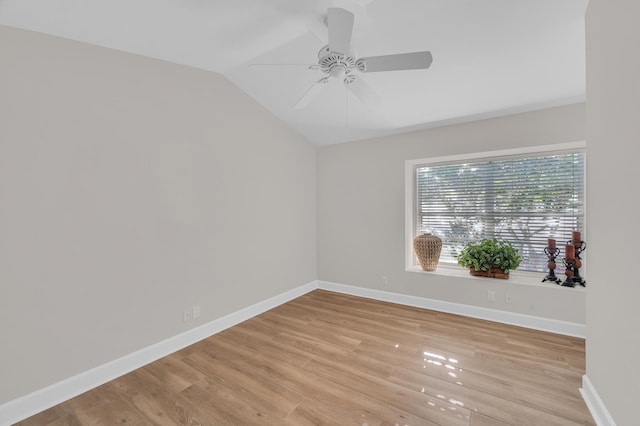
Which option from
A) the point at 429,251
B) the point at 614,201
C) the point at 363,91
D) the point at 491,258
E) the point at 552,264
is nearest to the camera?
the point at 614,201

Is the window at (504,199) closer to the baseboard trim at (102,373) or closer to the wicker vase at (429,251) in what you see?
the wicker vase at (429,251)

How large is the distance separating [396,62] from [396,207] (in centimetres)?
217

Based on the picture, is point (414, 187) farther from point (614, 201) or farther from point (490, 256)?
point (614, 201)

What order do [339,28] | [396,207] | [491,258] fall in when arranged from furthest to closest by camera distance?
[396,207], [491,258], [339,28]

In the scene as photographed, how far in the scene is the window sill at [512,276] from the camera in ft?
9.01

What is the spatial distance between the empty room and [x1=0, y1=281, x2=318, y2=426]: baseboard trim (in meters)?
0.02

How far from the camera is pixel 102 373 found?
2010 millimetres

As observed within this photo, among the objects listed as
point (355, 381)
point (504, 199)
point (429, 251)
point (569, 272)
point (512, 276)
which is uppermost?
point (504, 199)

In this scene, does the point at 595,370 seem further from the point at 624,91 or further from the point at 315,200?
the point at 315,200

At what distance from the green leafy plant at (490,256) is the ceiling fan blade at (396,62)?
2318 mm

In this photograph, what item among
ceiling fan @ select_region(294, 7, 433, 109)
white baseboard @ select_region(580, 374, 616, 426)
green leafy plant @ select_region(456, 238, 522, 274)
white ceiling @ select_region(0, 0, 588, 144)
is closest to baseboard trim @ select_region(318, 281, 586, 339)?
green leafy plant @ select_region(456, 238, 522, 274)

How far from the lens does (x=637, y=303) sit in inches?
46.5

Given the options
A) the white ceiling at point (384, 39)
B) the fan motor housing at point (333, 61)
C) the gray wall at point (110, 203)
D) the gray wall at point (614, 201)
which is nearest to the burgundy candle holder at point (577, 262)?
the gray wall at point (614, 201)

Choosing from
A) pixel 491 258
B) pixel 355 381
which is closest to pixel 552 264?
pixel 491 258
